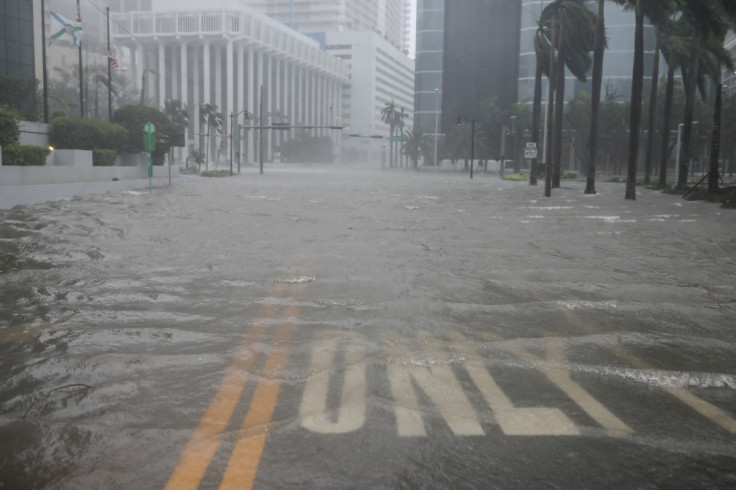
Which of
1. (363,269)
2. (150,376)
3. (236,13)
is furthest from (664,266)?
(236,13)

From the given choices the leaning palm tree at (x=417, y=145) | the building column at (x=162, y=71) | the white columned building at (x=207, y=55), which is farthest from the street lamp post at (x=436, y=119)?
the building column at (x=162, y=71)

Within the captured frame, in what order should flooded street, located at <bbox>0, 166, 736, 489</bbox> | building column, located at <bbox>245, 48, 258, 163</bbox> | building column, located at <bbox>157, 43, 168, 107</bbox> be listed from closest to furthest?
flooded street, located at <bbox>0, 166, 736, 489</bbox> → building column, located at <bbox>157, 43, 168, 107</bbox> → building column, located at <bbox>245, 48, 258, 163</bbox>

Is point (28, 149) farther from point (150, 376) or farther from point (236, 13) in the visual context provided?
point (236, 13)

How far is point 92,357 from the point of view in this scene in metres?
6.15

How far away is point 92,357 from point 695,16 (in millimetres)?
33060

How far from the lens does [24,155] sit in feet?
89.7

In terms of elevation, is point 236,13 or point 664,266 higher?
point 236,13

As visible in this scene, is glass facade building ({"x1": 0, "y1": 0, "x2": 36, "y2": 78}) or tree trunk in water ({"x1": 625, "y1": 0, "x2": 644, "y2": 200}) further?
glass facade building ({"x1": 0, "y1": 0, "x2": 36, "y2": 78})

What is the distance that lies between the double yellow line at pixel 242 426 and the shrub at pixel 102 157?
31.7 metres

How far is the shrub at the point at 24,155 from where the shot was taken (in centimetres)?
2668

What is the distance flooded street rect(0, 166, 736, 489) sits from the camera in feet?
13.2

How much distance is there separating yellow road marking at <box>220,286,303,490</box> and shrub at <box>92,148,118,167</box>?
32404 mm

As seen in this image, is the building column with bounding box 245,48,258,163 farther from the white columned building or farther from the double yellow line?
the double yellow line

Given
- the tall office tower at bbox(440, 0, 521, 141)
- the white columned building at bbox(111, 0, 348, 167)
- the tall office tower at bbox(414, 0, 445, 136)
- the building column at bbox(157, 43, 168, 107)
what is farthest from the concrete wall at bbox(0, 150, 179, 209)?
the building column at bbox(157, 43, 168, 107)
